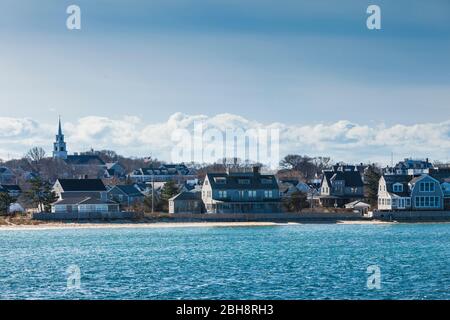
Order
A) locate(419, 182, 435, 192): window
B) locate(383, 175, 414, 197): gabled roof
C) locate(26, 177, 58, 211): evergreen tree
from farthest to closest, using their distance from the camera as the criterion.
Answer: locate(419, 182, 435, 192): window
locate(383, 175, 414, 197): gabled roof
locate(26, 177, 58, 211): evergreen tree

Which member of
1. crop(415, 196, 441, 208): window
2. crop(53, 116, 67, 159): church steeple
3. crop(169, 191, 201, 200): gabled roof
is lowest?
crop(415, 196, 441, 208): window

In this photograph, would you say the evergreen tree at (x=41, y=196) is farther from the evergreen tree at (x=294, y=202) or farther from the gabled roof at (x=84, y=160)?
the gabled roof at (x=84, y=160)

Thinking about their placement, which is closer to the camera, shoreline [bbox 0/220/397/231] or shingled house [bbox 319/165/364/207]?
shoreline [bbox 0/220/397/231]

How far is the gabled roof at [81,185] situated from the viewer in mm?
90312

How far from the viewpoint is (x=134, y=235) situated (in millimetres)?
69750

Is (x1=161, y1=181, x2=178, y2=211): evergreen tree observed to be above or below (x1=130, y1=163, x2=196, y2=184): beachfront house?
below

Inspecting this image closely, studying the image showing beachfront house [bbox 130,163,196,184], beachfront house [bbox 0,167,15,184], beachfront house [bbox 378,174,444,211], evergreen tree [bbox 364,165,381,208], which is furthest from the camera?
beachfront house [bbox 130,163,196,184]

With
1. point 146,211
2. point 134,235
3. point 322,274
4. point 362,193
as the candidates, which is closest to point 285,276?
point 322,274

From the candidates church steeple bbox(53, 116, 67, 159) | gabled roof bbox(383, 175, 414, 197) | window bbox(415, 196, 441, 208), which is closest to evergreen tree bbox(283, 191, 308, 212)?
gabled roof bbox(383, 175, 414, 197)

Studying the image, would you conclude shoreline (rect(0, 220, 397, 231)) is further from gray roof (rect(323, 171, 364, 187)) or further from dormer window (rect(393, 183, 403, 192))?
gray roof (rect(323, 171, 364, 187))

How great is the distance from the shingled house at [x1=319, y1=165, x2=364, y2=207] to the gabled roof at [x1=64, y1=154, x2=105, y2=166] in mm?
78161

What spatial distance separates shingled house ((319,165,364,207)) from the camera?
98000 millimetres
